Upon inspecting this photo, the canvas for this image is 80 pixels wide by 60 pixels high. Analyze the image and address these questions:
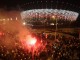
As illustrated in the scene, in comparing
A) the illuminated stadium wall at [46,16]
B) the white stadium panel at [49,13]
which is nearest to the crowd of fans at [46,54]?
the white stadium panel at [49,13]

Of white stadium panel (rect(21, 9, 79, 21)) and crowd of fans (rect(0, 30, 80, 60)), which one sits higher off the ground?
white stadium panel (rect(21, 9, 79, 21))

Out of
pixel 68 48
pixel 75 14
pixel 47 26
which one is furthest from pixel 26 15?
pixel 68 48

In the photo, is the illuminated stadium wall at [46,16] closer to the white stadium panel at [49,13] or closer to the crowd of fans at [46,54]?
the white stadium panel at [49,13]

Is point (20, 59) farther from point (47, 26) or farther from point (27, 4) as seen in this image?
point (27, 4)

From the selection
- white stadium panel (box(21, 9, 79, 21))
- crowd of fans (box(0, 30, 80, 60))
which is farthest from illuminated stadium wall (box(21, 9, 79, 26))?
crowd of fans (box(0, 30, 80, 60))

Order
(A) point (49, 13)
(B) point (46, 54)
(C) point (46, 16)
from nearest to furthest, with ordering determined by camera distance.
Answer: (B) point (46, 54), (A) point (49, 13), (C) point (46, 16)

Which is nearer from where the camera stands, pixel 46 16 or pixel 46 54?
pixel 46 54

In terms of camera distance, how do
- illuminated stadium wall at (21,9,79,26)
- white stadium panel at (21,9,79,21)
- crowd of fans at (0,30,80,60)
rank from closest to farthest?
crowd of fans at (0,30,80,60)
white stadium panel at (21,9,79,21)
illuminated stadium wall at (21,9,79,26)

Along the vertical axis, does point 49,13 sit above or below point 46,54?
above

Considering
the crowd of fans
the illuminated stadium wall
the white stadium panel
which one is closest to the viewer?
the crowd of fans

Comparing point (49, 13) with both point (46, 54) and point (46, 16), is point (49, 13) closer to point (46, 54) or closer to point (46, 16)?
point (46, 16)

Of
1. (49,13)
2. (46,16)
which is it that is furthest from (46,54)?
A: (46,16)

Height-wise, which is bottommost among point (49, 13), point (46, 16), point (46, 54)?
point (46, 54)

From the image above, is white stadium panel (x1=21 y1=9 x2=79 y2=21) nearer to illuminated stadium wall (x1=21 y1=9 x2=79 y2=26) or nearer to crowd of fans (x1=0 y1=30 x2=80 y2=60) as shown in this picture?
illuminated stadium wall (x1=21 y1=9 x2=79 y2=26)
